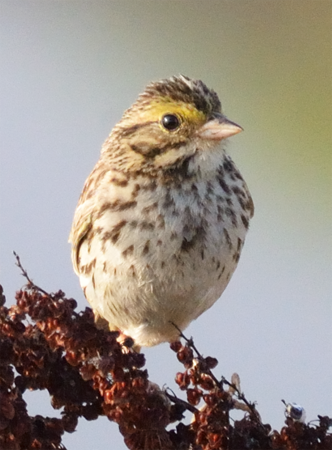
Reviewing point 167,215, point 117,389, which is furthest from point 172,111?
point 117,389

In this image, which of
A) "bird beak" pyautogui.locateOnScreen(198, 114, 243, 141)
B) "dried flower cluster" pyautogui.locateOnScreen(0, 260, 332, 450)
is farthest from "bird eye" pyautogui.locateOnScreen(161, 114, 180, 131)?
"dried flower cluster" pyautogui.locateOnScreen(0, 260, 332, 450)

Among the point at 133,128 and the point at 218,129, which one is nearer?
the point at 218,129

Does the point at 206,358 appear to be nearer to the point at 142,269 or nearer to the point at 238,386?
the point at 238,386

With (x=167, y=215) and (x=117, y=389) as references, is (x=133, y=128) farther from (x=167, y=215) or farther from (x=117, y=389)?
(x=117, y=389)

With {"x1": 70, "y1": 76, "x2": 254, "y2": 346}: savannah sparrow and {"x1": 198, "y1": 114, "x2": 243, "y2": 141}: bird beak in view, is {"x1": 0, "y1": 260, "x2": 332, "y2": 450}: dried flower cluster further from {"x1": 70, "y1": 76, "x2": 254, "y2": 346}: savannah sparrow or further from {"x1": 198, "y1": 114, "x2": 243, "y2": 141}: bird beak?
{"x1": 198, "y1": 114, "x2": 243, "y2": 141}: bird beak

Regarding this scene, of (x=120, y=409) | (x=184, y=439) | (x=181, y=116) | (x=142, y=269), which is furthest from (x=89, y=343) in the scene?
(x=181, y=116)

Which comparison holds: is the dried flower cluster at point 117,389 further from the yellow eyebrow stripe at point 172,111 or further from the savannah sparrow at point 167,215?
the yellow eyebrow stripe at point 172,111

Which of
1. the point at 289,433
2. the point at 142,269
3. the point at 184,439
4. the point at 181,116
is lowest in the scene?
the point at 289,433
